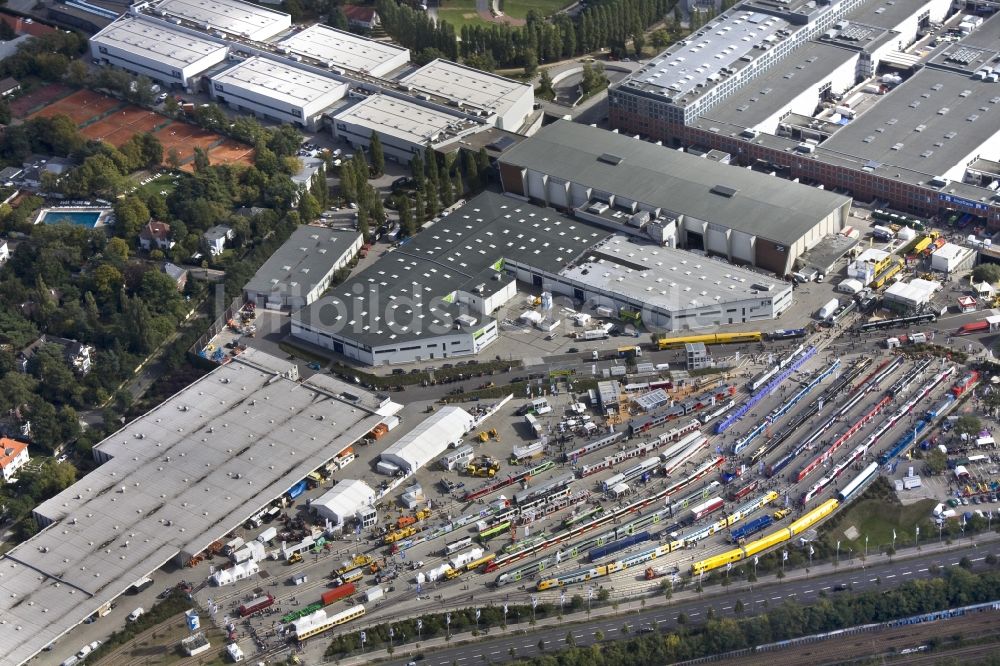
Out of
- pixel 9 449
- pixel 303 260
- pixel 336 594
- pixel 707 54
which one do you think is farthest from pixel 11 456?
pixel 707 54

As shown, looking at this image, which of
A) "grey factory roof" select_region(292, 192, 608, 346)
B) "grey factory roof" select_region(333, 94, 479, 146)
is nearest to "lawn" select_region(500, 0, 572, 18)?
"grey factory roof" select_region(333, 94, 479, 146)

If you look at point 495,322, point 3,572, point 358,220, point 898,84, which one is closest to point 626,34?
point 898,84

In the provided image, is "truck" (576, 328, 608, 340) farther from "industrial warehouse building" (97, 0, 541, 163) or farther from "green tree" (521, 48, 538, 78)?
"green tree" (521, 48, 538, 78)

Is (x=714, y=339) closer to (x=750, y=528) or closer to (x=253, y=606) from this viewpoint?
(x=750, y=528)

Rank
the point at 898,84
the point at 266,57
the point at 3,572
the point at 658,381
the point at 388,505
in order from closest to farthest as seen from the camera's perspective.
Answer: the point at 3,572, the point at 388,505, the point at 658,381, the point at 898,84, the point at 266,57

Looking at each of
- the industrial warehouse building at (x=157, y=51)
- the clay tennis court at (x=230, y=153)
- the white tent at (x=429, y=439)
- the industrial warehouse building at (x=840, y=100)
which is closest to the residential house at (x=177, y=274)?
the clay tennis court at (x=230, y=153)

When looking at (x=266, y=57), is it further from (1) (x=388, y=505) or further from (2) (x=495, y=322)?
(1) (x=388, y=505)
